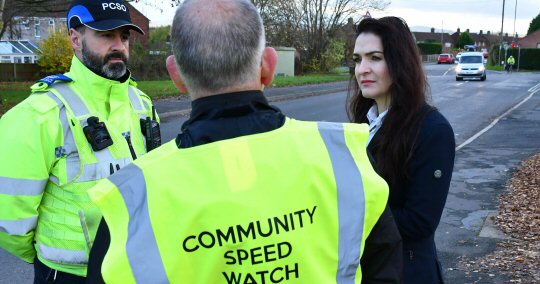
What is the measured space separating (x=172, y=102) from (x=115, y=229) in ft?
56.5

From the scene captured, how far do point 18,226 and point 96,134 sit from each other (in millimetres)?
498

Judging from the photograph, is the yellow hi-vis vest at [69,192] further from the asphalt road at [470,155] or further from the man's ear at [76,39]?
the asphalt road at [470,155]

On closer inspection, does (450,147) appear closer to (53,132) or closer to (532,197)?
(53,132)

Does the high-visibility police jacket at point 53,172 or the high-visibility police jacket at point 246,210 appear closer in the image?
the high-visibility police jacket at point 246,210

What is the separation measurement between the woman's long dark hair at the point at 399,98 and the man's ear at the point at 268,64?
0.97 m

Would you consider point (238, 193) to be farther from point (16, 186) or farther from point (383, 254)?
point (16, 186)

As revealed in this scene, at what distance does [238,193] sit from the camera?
50.5 inches

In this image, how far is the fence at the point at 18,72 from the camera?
3211cm

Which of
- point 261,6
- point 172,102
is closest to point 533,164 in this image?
point 172,102

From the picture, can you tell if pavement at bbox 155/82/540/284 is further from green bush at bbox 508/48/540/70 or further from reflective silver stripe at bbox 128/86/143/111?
green bush at bbox 508/48/540/70

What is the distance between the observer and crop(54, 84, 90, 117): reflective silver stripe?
2307 mm

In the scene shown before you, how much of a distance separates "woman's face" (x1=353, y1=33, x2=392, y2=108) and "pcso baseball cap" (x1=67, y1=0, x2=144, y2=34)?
1188 millimetres

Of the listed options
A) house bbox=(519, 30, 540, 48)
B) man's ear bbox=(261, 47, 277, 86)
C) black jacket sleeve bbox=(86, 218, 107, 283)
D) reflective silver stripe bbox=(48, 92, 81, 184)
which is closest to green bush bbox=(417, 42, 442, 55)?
house bbox=(519, 30, 540, 48)

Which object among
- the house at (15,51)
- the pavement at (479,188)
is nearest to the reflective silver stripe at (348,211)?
the pavement at (479,188)
